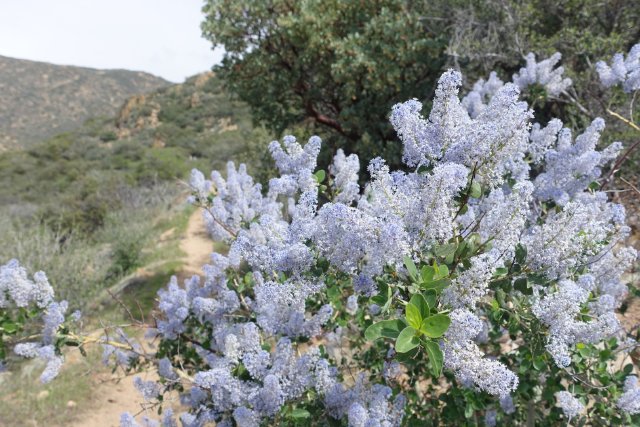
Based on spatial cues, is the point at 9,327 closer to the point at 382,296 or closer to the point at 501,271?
the point at 382,296

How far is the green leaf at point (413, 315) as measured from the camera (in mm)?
1298

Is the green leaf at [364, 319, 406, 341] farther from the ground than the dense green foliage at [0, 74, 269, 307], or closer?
farther from the ground

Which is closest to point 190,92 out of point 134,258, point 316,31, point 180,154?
point 180,154

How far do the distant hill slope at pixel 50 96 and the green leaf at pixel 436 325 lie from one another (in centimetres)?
5244

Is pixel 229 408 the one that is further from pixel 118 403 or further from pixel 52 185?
pixel 52 185

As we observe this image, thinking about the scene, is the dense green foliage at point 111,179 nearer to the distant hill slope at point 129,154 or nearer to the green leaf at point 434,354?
the distant hill slope at point 129,154

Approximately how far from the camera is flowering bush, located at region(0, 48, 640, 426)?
1.39 m

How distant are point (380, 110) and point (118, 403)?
535cm

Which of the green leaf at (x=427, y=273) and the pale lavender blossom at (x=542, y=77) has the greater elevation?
the pale lavender blossom at (x=542, y=77)

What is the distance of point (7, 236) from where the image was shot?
32.1 feet

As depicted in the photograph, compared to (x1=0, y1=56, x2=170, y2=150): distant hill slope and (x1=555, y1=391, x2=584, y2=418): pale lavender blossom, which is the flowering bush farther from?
(x1=0, y1=56, x2=170, y2=150): distant hill slope

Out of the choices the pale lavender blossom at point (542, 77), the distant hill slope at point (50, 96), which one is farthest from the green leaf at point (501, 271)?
the distant hill slope at point (50, 96)

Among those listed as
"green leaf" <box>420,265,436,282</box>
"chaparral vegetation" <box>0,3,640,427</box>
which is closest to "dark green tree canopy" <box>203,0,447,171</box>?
"chaparral vegetation" <box>0,3,640,427</box>

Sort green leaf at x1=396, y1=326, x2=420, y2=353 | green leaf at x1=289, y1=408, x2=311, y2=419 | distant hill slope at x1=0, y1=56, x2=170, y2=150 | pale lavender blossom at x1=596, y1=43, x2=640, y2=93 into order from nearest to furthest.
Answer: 1. green leaf at x1=396, y1=326, x2=420, y2=353
2. green leaf at x1=289, y1=408, x2=311, y2=419
3. pale lavender blossom at x1=596, y1=43, x2=640, y2=93
4. distant hill slope at x1=0, y1=56, x2=170, y2=150
